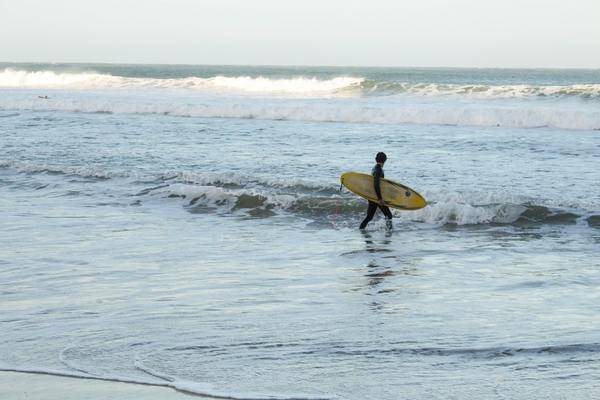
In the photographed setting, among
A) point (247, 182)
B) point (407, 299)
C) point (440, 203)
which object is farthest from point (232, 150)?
point (407, 299)

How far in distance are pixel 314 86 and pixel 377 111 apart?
65.9ft

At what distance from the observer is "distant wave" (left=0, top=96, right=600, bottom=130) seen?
3369cm

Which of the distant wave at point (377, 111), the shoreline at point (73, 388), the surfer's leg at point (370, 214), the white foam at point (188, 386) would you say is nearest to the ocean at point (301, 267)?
the white foam at point (188, 386)

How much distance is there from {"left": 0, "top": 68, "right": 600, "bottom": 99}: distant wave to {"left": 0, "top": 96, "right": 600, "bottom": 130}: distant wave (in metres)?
4.44

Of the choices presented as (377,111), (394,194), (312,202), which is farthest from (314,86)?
(394,194)

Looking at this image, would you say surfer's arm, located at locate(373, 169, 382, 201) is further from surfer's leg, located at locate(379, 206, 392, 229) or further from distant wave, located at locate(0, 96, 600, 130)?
distant wave, located at locate(0, 96, 600, 130)

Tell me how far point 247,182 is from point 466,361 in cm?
1259

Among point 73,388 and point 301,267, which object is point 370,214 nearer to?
point 301,267

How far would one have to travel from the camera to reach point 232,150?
25.3m

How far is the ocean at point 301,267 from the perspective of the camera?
22.1ft

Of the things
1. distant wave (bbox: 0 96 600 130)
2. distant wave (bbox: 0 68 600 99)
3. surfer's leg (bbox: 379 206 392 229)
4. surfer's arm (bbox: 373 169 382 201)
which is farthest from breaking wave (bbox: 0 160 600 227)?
distant wave (bbox: 0 68 600 99)

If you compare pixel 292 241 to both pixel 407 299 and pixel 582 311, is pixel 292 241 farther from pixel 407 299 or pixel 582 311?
pixel 582 311

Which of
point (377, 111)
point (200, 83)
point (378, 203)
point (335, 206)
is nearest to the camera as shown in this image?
point (378, 203)

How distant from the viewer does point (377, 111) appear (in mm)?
37250
